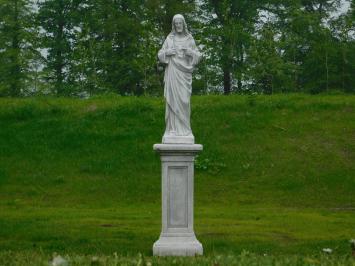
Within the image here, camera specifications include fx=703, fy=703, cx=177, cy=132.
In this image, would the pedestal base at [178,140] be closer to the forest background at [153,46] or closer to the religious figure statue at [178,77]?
the religious figure statue at [178,77]

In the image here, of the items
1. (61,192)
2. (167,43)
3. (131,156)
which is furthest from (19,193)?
(167,43)

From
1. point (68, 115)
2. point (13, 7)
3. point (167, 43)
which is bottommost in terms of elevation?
point (68, 115)

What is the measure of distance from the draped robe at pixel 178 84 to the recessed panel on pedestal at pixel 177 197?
64cm

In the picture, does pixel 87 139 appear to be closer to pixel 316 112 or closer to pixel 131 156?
pixel 131 156

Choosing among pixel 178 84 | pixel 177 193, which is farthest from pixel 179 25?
pixel 177 193

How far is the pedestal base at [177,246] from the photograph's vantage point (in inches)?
427

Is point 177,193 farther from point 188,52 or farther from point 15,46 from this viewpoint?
point 15,46

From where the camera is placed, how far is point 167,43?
38.6 ft

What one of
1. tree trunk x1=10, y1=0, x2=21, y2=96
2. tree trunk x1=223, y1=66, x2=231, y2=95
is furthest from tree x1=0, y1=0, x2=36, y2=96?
tree trunk x1=223, y1=66, x2=231, y2=95

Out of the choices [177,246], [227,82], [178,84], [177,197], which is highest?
[227,82]

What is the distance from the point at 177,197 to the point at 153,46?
87.5ft

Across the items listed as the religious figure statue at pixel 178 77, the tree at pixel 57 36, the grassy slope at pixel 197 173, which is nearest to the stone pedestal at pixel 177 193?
the religious figure statue at pixel 178 77

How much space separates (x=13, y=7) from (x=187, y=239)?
32535mm

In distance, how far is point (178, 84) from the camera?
11.6m
